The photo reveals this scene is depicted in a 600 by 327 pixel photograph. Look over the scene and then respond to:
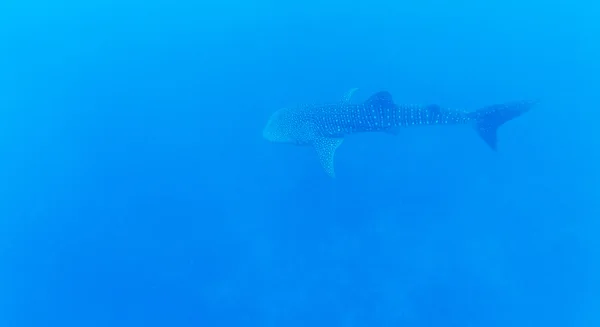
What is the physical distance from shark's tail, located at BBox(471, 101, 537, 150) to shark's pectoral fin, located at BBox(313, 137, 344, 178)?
192cm

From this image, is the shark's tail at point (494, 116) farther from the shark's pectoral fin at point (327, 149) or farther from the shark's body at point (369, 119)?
the shark's pectoral fin at point (327, 149)

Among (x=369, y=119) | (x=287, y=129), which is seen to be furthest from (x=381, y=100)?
(x=287, y=129)

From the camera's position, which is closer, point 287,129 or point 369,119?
point 369,119

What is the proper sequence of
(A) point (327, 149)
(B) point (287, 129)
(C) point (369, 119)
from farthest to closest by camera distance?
(B) point (287, 129), (A) point (327, 149), (C) point (369, 119)

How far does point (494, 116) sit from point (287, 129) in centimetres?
292

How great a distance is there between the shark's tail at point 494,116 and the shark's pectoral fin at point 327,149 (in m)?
1.92

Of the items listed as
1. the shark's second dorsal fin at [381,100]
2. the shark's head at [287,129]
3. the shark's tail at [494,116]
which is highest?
the shark's head at [287,129]

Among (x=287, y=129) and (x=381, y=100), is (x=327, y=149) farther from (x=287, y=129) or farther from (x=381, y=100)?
(x=381, y=100)

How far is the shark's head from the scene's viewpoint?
620 cm

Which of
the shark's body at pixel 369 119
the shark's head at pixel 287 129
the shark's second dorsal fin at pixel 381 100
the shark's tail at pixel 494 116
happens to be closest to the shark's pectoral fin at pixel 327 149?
the shark's body at pixel 369 119

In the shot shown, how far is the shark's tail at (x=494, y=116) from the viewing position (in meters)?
5.03

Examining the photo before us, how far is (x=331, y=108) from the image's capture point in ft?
19.2

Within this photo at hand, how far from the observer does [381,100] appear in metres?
5.33

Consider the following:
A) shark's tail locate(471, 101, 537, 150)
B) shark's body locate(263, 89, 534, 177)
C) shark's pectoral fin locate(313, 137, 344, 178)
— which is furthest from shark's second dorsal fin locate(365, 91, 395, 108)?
shark's tail locate(471, 101, 537, 150)
